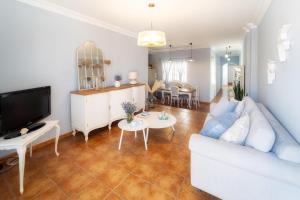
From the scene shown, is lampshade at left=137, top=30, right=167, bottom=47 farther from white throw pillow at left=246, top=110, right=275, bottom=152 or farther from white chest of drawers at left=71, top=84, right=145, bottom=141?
white throw pillow at left=246, top=110, right=275, bottom=152

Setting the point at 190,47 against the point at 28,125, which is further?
the point at 190,47

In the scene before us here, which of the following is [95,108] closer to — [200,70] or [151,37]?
[151,37]

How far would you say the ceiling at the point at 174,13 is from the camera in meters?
2.65

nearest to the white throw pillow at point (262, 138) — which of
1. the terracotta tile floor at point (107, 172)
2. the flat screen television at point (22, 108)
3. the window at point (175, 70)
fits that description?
the terracotta tile floor at point (107, 172)

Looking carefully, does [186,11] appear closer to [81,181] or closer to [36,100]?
[36,100]

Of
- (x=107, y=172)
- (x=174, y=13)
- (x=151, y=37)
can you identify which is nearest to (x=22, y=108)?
(x=107, y=172)

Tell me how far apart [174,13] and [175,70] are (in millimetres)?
4730

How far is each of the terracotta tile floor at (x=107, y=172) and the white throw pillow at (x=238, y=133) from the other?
0.67 meters

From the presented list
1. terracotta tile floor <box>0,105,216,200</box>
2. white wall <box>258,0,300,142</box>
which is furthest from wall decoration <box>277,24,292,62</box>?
terracotta tile floor <box>0,105,216,200</box>

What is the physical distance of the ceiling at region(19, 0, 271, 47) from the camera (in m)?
2.65

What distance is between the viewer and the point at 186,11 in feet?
9.80

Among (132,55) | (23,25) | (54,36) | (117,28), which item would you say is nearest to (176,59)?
(132,55)

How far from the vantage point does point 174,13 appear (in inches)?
122

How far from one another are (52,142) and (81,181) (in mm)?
1436
